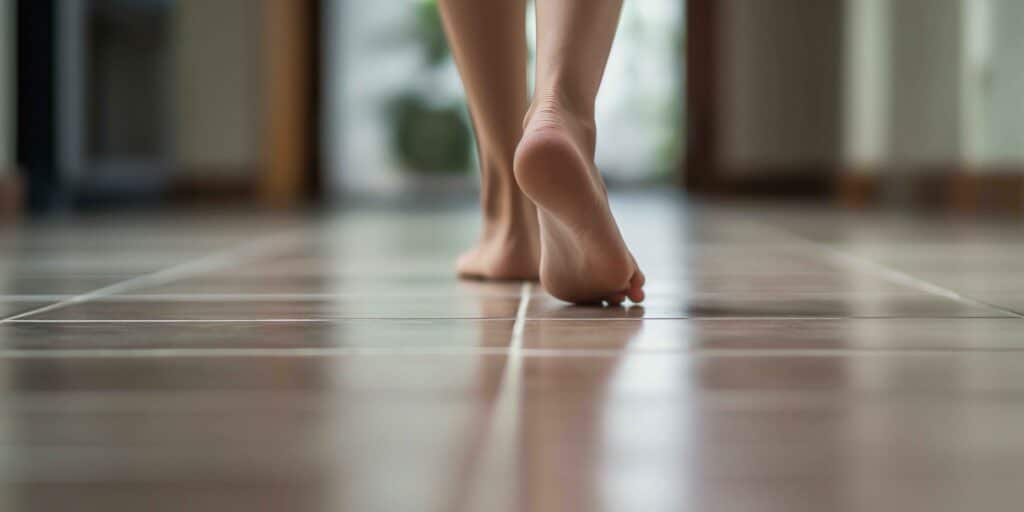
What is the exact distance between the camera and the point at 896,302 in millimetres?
1153

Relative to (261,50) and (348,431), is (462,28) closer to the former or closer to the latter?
(348,431)

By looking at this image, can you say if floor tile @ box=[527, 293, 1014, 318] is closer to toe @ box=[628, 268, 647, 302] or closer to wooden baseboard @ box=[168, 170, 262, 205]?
toe @ box=[628, 268, 647, 302]

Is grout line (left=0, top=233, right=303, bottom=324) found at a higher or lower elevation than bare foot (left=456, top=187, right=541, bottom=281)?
lower

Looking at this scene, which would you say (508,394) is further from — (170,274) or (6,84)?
(6,84)

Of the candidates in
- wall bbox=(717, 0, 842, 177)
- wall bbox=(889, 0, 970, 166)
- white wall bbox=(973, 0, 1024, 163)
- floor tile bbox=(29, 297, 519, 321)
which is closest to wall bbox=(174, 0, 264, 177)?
wall bbox=(717, 0, 842, 177)

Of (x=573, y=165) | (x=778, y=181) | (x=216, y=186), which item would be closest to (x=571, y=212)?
(x=573, y=165)

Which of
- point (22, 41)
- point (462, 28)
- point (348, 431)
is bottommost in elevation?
point (348, 431)

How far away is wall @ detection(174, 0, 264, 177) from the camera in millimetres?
5605

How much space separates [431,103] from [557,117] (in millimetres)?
5492

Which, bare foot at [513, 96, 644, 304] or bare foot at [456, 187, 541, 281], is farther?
bare foot at [456, 187, 541, 281]

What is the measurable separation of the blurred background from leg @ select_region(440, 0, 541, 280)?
96.7 inches

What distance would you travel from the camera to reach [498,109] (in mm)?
1324

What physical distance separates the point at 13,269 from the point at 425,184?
4.88 m

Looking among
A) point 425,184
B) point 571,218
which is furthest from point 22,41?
point 571,218
